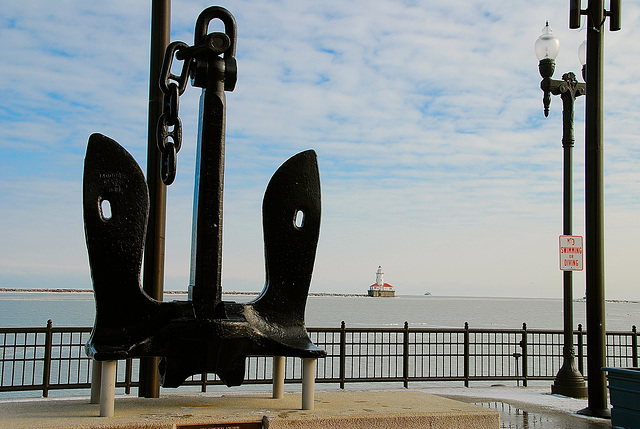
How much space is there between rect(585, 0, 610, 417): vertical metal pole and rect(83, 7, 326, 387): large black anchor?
4.52 m

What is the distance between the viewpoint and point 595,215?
8.25 metres

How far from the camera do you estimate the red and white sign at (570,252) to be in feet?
35.1

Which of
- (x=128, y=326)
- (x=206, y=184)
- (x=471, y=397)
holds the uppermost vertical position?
(x=206, y=184)

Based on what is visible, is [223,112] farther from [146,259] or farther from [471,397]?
[471,397]

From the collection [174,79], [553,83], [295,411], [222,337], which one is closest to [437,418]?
[295,411]

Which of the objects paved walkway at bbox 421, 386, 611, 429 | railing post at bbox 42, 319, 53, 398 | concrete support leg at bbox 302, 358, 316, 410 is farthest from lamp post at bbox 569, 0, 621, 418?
railing post at bbox 42, 319, 53, 398

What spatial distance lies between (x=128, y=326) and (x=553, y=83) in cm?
915

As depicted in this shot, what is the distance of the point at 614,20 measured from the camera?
28.6 ft

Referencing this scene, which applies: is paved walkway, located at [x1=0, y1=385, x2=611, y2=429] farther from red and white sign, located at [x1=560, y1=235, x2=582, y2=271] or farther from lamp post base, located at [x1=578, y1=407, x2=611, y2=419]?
red and white sign, located at [x1=560, y1=235, x2=582, y2=271]

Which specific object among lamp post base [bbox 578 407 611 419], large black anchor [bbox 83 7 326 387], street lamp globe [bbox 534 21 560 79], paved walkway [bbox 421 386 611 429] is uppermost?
street lamp globe [bbox 534 21 560 79]

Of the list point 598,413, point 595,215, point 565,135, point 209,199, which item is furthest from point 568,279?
point 209,199

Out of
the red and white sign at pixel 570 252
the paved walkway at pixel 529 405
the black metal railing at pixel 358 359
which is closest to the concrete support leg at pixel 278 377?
the black metal railing at pixel 358 359

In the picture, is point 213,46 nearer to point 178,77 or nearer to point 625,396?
point 178,77

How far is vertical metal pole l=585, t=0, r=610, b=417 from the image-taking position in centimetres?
805
